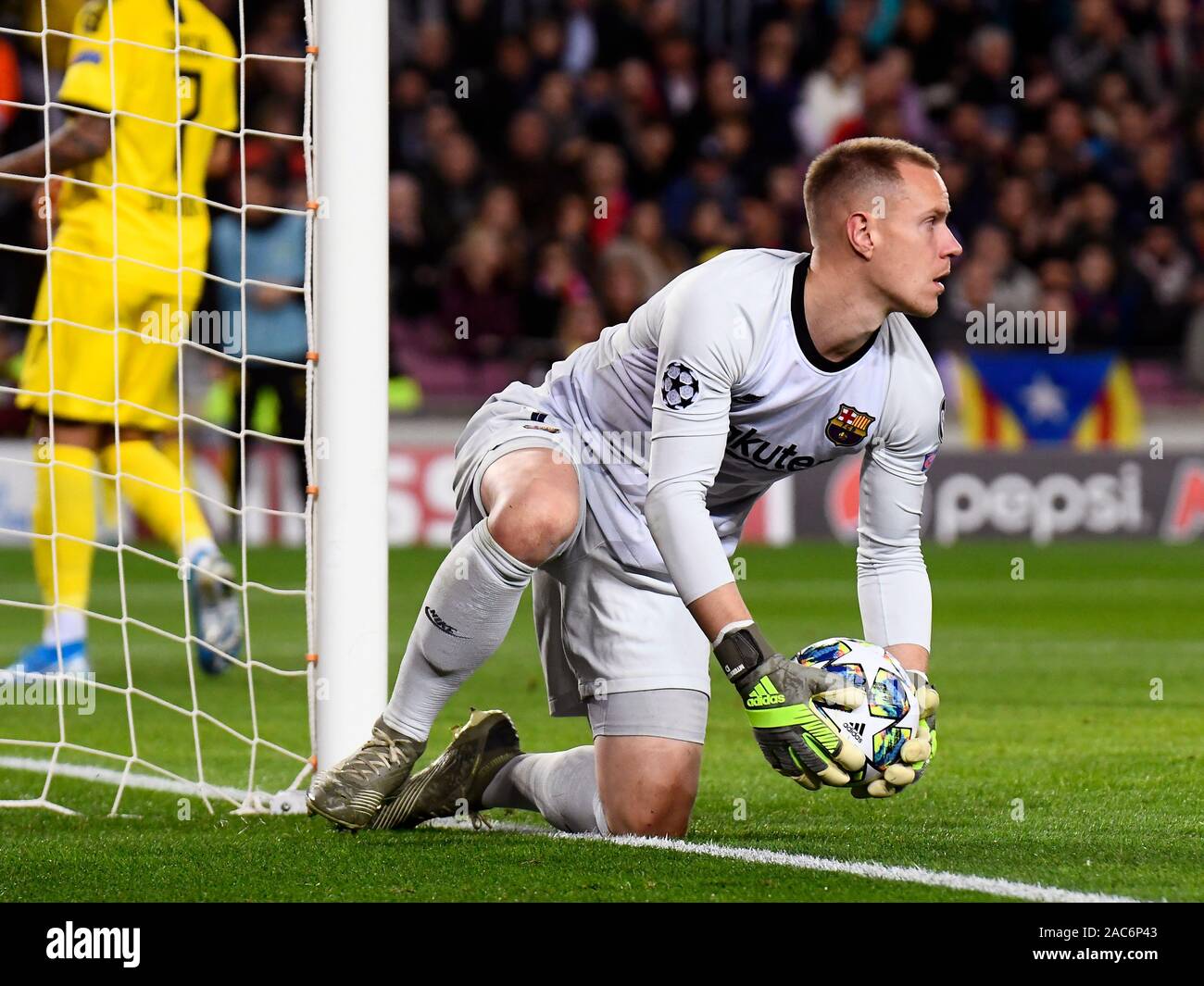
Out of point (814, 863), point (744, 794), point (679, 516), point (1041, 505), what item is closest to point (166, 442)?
point (744, 794)

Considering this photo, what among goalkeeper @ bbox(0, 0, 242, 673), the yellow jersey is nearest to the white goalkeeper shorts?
goalkeeper @ bbox(0, 0, 242, 673)

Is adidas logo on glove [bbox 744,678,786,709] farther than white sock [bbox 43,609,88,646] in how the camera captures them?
No

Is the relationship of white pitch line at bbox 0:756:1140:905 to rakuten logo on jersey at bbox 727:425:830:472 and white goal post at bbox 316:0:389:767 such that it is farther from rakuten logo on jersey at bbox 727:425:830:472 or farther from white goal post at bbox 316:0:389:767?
rakuten logo on jersey at bbox 727:425:830:472

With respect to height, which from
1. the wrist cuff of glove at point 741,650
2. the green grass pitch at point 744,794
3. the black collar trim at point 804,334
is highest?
the black collar trim at point 804,334

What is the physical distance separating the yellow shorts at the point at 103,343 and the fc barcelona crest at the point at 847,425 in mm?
2760

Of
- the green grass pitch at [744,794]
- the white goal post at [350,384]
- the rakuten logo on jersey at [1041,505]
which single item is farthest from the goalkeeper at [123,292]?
the rakuten logo on jersey at [1041,505]

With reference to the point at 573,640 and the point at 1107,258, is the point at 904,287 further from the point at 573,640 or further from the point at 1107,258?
the point at 1107,258

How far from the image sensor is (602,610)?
3.99 m

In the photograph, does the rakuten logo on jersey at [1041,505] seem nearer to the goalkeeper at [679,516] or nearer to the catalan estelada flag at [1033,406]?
the catalan estelada flag at [1033,406]

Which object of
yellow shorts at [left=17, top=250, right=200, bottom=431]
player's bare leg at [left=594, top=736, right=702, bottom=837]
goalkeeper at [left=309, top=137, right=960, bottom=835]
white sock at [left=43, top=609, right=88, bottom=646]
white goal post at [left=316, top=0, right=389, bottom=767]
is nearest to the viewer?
goalkeeper at [left=309, top=137, right=960, bottom=835]

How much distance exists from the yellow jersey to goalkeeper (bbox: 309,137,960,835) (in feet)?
7.04

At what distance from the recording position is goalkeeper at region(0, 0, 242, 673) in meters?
5.73

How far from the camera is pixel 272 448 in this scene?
11859mm

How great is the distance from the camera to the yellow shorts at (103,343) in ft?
19.8
